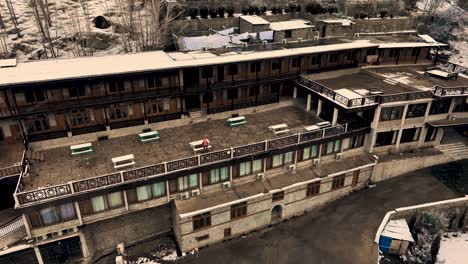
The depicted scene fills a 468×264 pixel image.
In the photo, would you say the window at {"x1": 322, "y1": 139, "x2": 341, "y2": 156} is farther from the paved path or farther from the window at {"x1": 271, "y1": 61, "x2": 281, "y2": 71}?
the window at {"x1": 271, "y1": 61, "x2": 281, "y2": 71}

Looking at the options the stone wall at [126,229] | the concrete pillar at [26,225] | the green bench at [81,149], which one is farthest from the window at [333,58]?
the concrete pillar at [26,225]

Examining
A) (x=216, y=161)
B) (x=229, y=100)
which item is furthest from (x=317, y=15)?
(x=216, y=161)

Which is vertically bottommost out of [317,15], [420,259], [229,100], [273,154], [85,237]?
[420,259]

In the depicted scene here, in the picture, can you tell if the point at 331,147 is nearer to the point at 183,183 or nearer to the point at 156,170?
the point at 183,183

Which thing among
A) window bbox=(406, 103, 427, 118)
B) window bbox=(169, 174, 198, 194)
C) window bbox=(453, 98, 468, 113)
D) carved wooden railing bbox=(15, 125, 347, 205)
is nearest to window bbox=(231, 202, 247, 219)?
window bbox=(169, 174, 198, 194)

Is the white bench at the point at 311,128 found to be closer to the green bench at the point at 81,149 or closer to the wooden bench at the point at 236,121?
the wooden bench at the point at 236,121

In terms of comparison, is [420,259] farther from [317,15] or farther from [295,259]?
[317,15]

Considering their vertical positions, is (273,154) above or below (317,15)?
below

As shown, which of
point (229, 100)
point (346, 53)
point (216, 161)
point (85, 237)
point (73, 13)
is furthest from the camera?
point (73, 13)
